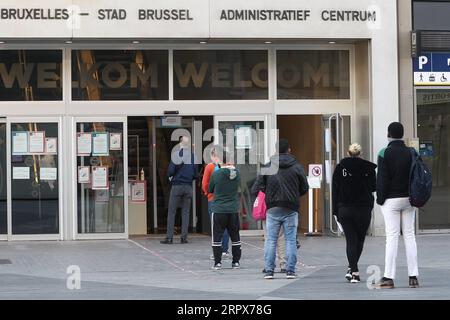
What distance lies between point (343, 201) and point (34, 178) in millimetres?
7686

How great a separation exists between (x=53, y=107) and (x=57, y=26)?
67.7 inches

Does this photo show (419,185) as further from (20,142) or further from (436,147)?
(20,142)

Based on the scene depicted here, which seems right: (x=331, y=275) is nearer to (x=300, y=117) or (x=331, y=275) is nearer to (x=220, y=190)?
(x=220, y=190)

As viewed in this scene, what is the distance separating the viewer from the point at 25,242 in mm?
16094

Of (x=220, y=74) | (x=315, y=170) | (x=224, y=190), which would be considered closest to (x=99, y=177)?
(x=220, y=74)

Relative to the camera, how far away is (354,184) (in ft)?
35.0

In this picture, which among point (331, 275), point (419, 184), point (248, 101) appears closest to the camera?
point (419, 184)

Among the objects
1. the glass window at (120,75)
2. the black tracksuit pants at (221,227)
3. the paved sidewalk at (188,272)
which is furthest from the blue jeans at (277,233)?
the glass window at (120,75)

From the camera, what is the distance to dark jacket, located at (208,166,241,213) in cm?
1197

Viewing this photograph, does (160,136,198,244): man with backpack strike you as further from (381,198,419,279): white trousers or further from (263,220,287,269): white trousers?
(381,198,419,279): white trousers

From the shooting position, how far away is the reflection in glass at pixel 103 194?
54.0 ft

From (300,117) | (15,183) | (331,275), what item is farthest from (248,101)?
(331,275)

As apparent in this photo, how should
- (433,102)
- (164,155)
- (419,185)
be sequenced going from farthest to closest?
(164,155)
(433,102)
(419,185)

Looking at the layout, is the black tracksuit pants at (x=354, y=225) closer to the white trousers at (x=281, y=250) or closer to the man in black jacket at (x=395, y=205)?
the man in black jacket at (x=395, y=205)
